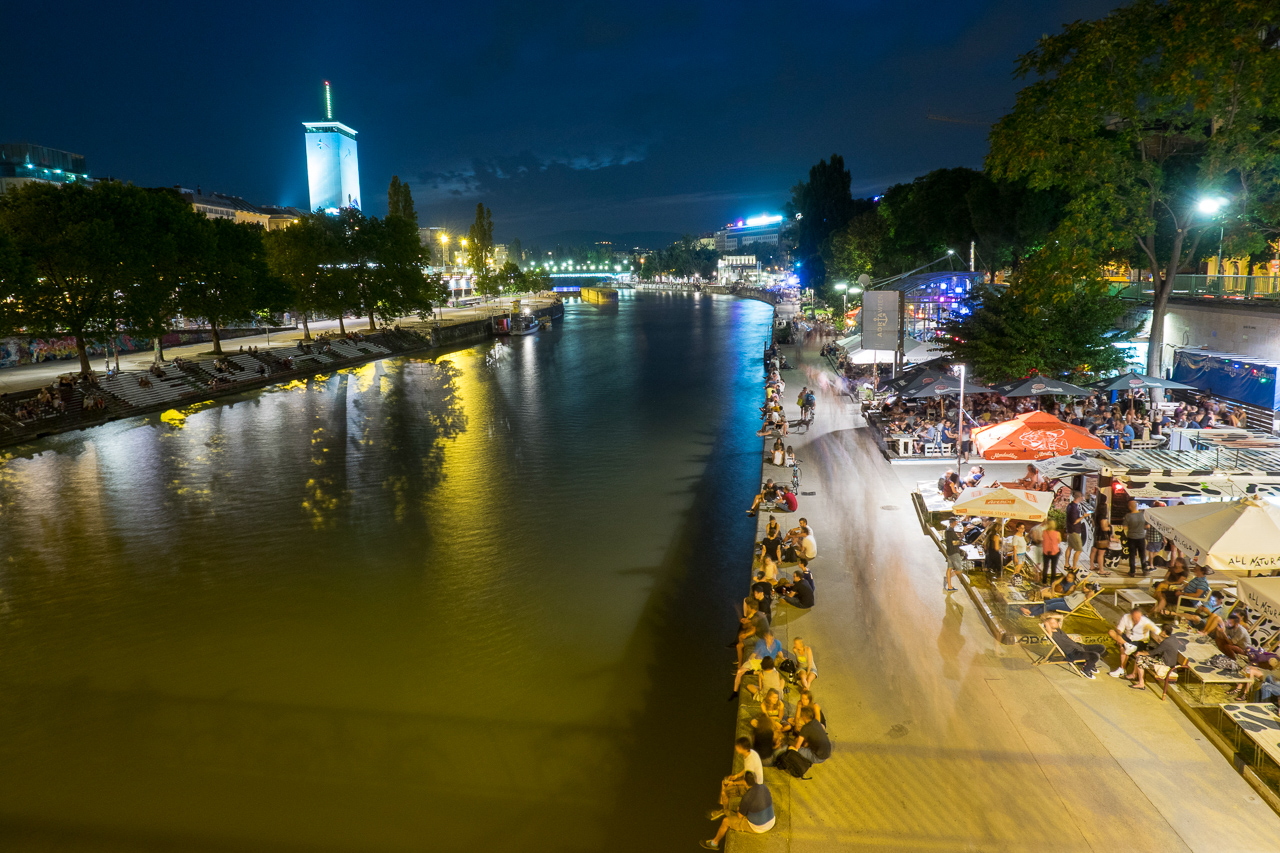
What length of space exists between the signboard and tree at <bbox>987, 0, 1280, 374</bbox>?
613cm

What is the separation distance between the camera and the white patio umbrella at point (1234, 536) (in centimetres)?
866

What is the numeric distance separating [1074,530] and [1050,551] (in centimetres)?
93

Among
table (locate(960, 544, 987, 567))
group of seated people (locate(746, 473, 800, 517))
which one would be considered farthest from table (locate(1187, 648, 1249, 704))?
group of seated people (locate(746, 473, 800, 517))

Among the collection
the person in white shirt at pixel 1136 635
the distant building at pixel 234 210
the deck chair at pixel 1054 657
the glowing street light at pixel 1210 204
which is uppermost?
the distant building at pixel 234 210

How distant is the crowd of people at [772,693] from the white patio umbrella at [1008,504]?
2.49 meters

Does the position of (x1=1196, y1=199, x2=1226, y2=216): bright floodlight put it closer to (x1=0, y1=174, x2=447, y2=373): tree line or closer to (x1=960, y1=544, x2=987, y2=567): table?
(x1=960, y1=544, x2=987, y2=567): table

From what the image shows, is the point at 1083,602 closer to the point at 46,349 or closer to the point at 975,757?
the point at 975,757

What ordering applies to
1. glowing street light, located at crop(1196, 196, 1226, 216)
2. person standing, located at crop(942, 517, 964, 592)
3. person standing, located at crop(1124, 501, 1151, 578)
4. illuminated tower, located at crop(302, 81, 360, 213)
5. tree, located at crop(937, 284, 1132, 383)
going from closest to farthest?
1. person standing, located at crop(942, 517, 964, 592)
2. person standing, located at crop(1124, 501, 1151, 578)
3. glowing street light, located at crop(1196, 196, 1226, 216)
4. tree, located at crop(937, 284, 1132, 383)
5. illuminated tower, located at crop(302, 81, 360, 213)

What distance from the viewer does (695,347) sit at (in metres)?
61.6

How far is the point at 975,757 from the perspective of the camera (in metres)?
7.38

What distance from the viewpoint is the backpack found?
7.17 metres

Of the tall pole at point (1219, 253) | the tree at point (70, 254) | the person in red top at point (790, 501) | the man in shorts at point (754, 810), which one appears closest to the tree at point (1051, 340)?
the tall pole at point (1219, 253)

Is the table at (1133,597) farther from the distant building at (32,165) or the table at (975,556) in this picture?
the distant building at (32,165)

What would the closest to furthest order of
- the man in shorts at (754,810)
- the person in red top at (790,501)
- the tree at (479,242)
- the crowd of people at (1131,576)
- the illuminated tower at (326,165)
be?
1. the man in shorts at (754,810)
2. the crowd of people at (1131,576)
3. the person in red top at (790,501)
4. the tree at (479,242)
5. the illuminated tower at (326,165)
